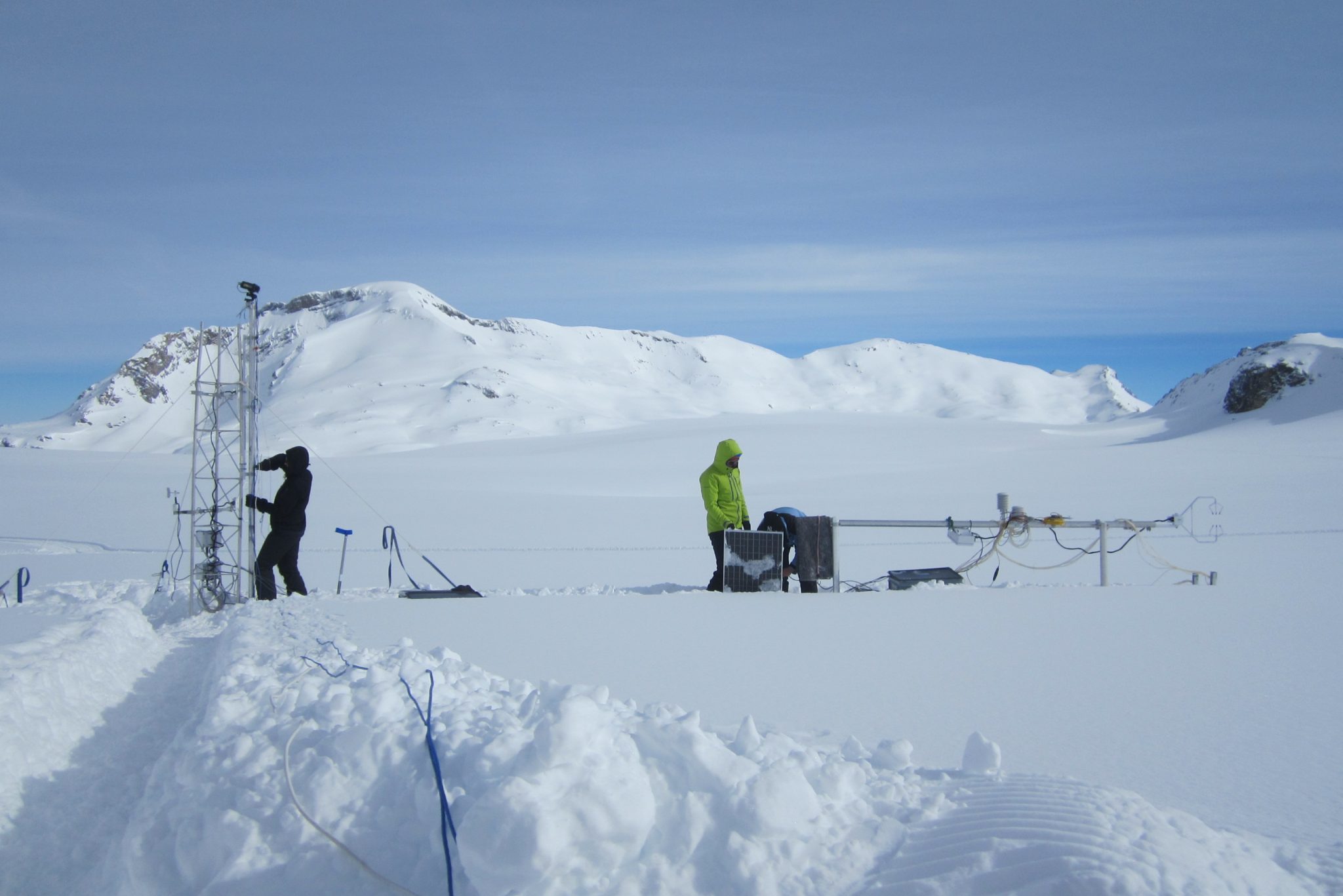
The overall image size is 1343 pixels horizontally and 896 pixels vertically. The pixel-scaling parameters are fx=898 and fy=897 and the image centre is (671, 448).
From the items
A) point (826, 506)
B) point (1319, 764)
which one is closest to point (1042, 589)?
point (1319, 764)

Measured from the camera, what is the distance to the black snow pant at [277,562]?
28.3ft

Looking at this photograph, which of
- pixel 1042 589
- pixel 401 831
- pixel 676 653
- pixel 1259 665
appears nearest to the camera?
pixel 401 831

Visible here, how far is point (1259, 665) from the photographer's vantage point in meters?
5.49

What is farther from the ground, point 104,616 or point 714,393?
point 714,393

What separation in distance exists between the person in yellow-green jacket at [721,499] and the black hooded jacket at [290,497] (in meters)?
3.93

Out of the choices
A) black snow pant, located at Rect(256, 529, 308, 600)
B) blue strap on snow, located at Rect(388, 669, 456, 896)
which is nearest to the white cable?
blue strap on snow, located at Rect(388, 669, 456, 896)

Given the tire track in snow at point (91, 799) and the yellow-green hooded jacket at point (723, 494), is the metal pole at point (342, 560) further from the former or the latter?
the yellow-green hooded jacket at point (723, 494)

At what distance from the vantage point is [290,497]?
28.2ft

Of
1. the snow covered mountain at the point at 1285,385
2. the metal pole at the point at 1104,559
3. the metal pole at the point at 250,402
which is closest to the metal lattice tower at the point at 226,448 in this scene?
the metal pole at the point at 250,402

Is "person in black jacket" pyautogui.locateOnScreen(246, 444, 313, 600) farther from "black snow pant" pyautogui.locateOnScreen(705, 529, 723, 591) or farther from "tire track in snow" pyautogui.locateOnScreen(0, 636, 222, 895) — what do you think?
"black snow pant" pyautogui.locateOnScreen(705, 529, 723, 591)

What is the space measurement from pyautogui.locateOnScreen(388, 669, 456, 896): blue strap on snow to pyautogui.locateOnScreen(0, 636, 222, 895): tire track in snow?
1.14 metres

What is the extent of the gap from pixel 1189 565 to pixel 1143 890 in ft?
34.3

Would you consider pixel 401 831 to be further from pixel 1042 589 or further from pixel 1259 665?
pixel 1042 589

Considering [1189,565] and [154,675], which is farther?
[1189,565]
